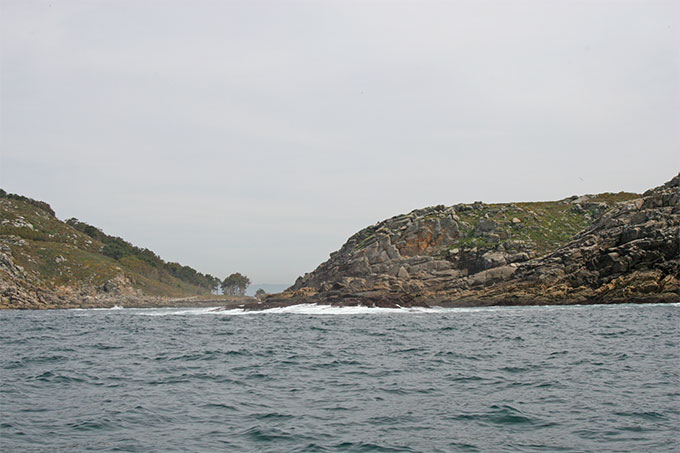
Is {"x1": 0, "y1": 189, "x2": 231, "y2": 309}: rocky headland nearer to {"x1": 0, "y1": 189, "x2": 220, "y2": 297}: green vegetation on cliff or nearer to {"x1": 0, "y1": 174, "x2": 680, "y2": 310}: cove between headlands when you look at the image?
{"x1": 0, "y1": 189, "x2": 220, "y2": 297}: green vegetation on cliff

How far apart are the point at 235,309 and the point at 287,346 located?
203 feet

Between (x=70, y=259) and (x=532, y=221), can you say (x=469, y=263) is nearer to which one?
(x=532, y=221)

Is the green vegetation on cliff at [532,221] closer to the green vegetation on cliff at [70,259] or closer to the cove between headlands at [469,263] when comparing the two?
the cove between headlands at [469,263]

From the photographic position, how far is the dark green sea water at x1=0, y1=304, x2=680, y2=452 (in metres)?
13.1

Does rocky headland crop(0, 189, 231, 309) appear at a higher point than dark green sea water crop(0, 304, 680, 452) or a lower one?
higher

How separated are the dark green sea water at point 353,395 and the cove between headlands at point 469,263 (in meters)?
40.6

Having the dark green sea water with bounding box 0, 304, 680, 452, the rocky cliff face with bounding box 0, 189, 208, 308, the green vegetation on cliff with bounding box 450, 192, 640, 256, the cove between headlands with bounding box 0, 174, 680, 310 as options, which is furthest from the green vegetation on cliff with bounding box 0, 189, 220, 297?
the dark green sea water with bounding box 0, 304, 680, 452

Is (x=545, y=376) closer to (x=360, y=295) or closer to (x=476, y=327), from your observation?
(x=476, y=327)

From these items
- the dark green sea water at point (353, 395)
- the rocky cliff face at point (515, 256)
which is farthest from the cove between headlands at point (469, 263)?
the dark green sea water at point (353, 395)

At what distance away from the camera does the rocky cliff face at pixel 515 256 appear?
69688 mm

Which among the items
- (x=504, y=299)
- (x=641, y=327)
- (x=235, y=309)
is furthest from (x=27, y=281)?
(x=641, y=327)

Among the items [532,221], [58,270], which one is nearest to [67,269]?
[58,270]

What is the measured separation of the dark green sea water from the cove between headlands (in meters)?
40.6

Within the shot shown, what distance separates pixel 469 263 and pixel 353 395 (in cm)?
7759
